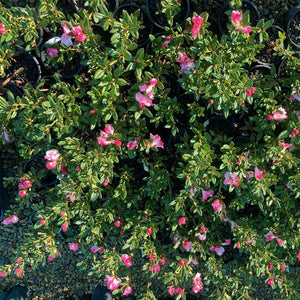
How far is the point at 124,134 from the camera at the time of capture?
1860mm

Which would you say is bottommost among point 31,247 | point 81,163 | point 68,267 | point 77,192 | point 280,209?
point 68,267

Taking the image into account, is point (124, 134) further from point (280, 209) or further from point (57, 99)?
point (280, 209)

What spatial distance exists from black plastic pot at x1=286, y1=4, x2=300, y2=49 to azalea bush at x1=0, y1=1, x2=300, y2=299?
0.30 metres

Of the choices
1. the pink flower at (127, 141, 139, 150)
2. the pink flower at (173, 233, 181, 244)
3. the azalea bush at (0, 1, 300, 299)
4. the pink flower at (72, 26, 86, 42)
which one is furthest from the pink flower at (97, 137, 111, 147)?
the pink flower at (173, 233, 181, 244)

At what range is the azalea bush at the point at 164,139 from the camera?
1682 millimetres

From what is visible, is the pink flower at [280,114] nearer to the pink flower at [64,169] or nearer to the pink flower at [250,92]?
the pink flower at [250,92]

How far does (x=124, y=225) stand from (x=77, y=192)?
1.79ft

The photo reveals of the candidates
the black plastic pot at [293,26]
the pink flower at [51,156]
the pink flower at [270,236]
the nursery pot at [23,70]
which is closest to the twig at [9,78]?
the nursery pot at [23,70]

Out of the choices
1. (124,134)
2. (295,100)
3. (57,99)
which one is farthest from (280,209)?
(57,99)

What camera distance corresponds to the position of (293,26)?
7.29 feet

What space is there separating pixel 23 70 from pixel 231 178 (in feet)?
5.62

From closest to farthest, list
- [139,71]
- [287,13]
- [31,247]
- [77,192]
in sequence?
[139,71], [77,192], [31,247], [287,13]

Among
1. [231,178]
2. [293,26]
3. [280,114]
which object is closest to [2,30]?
[231,178]

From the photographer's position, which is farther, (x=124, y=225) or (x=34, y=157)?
(x=34, y=157)
